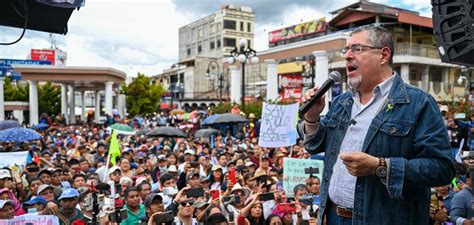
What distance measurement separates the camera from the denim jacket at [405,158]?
204 centimetres

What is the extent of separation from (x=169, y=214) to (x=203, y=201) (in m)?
1.39

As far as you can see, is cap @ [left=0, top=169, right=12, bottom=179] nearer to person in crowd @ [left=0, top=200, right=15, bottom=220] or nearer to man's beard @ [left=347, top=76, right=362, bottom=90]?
person in crowd @ [left=0, top=200, right=15, bottom=220]

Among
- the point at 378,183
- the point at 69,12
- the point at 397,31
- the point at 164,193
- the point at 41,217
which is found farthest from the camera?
the point at 397,31

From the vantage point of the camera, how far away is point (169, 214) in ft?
15.2

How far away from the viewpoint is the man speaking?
2039mm

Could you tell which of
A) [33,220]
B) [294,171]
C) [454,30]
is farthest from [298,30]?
[33,220]

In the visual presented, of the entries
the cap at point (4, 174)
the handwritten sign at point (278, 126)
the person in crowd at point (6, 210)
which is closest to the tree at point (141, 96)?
the handwritten sign at point (278, 126)

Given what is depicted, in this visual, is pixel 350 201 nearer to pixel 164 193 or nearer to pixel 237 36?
pixel 164 193

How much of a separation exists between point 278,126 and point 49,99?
153ft

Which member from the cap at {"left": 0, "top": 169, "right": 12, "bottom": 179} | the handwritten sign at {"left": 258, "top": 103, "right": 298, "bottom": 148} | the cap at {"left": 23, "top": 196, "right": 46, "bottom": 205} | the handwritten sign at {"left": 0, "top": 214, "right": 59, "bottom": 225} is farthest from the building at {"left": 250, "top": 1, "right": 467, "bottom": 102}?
the handwritten sign at {"left": 0, "top": 214, "right": 59, "bottom": 225}

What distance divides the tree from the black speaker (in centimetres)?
4503

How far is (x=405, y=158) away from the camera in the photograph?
212 cm

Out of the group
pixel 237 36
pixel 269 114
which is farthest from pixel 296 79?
pixel 237 36

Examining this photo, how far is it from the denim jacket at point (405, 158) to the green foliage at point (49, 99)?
52222 mm
